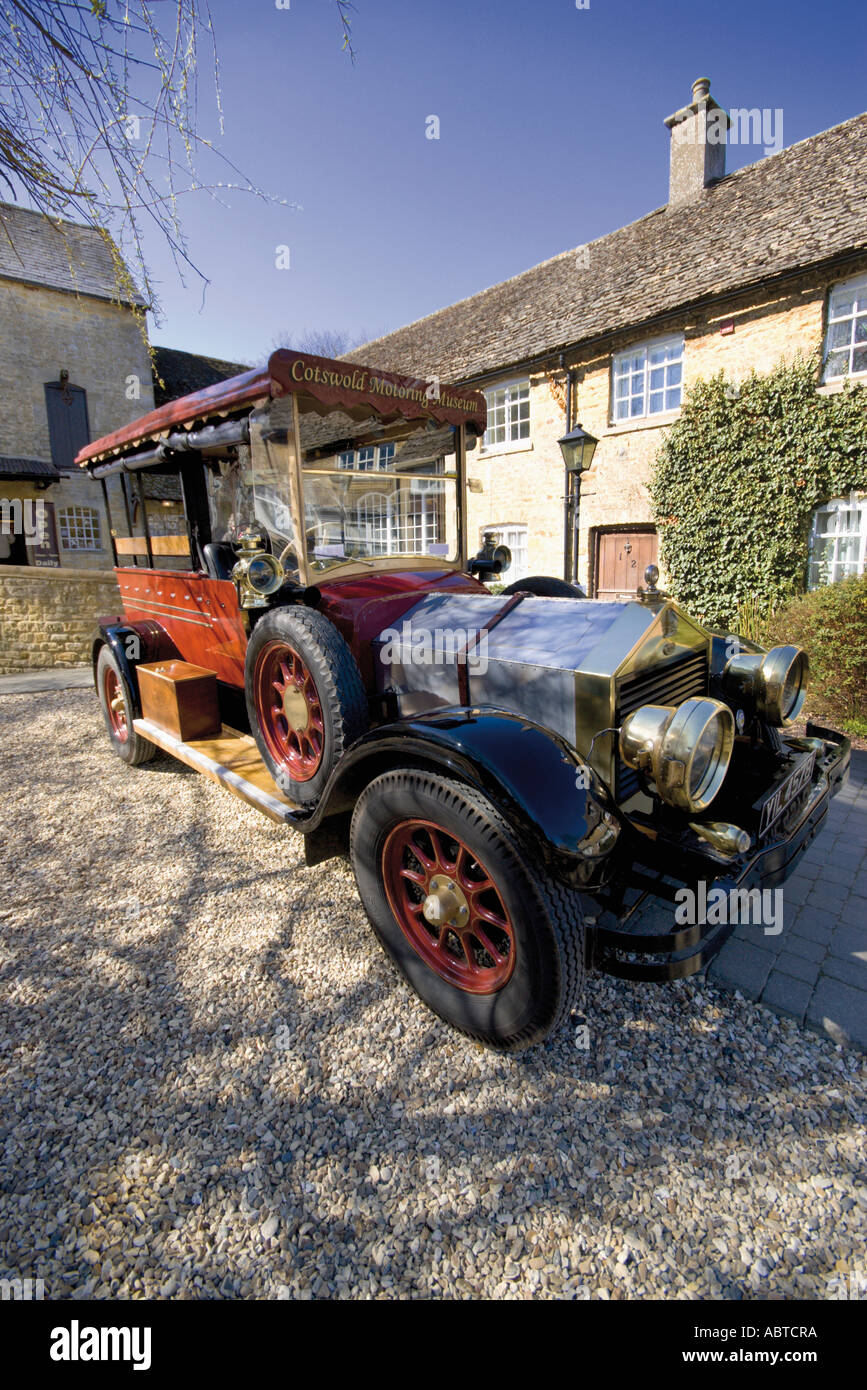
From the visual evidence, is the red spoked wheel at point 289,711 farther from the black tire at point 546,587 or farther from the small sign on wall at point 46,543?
the small sign on wall at point 46,543

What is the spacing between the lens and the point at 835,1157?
1.89 meters

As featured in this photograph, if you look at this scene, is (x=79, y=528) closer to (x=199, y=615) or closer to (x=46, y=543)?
(x=46, y=543)

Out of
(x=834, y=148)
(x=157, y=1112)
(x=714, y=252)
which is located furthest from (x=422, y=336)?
(x=157, y=1112)

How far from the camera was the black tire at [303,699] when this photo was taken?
2902 millimetres

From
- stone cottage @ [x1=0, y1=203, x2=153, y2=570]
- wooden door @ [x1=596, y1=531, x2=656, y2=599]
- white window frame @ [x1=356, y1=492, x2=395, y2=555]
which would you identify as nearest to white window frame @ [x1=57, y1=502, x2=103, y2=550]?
stone cottage @ [x1=0, y1=203, x2=153, y2=570]

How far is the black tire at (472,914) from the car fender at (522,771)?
0.07 metres

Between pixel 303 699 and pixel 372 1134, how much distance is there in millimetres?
1927

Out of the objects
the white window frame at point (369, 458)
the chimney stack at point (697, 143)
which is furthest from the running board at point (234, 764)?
the chimney stack at point (697, 143)

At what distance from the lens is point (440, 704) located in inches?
119

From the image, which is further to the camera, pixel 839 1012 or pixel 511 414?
pixel 511 414

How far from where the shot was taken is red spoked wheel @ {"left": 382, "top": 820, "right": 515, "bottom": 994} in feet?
7.30

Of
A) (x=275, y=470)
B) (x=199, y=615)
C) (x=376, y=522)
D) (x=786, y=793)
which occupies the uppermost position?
(x=275, y=470)
